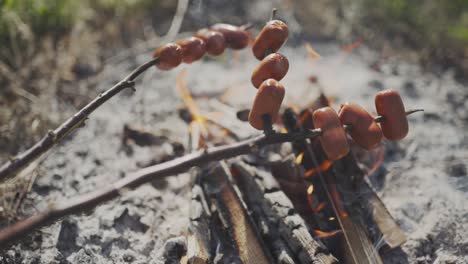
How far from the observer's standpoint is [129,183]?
5.33 ft

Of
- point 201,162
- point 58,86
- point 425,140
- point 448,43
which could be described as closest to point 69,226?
point 201,162

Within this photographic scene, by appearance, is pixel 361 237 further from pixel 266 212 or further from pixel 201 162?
pixel 201 162

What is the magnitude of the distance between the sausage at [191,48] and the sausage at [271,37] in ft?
1.06

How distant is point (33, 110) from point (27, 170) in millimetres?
608

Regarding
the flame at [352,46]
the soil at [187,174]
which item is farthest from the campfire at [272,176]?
the flame at [352,46]

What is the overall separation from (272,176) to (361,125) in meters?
0.78

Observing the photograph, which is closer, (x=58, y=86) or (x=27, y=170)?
(x=27, y=170)

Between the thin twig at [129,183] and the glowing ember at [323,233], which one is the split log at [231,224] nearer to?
the glowing ember at [323,233]

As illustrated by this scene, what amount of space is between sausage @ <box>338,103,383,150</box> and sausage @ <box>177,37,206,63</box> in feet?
2.80

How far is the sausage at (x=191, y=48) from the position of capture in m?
2.13

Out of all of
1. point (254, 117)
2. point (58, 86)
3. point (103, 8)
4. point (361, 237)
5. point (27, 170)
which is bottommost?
point (361, 237)

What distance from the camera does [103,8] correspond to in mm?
4090

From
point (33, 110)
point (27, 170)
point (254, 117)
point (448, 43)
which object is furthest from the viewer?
point (448, 43)

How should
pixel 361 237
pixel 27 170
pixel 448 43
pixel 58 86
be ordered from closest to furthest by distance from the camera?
pixel 361 237
pixel 27 170
pixel 58 86
pixel 448 43
